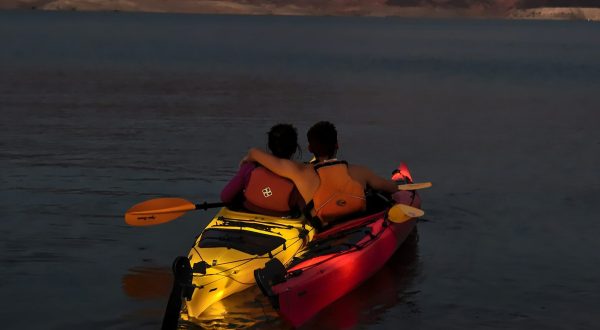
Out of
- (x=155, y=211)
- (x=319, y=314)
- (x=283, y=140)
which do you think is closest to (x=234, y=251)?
(x=319, y=314)

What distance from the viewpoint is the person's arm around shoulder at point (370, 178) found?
14.0m

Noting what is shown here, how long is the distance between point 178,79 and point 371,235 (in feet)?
136

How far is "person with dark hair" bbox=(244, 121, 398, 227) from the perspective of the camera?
42.4ft

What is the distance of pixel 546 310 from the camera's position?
13320mm

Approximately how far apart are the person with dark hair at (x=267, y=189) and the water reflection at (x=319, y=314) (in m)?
1.08

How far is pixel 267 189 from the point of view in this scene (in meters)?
13.0

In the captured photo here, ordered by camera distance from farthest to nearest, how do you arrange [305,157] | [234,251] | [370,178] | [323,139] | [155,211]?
1. [305,157]
2. [155,211]
3. [370,178]
4. [323,139]
5. [234,251]

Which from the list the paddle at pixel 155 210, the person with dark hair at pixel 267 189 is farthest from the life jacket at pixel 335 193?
the paddle at pixel 155 210

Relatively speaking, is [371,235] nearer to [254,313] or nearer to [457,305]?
[457,305]

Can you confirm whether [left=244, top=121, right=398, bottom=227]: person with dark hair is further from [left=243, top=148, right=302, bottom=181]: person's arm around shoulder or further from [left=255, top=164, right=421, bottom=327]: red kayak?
[left=255, top=164, right=421, bottom=327]: red kayak

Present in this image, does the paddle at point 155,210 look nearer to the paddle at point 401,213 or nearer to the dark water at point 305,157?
the dark water at point 305,157

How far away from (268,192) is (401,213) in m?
2.16

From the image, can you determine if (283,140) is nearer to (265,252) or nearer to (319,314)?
(265,252)

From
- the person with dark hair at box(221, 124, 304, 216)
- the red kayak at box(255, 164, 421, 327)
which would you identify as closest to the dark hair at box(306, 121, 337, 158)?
the person with dark hair at box(221, 124, 304, 216)
